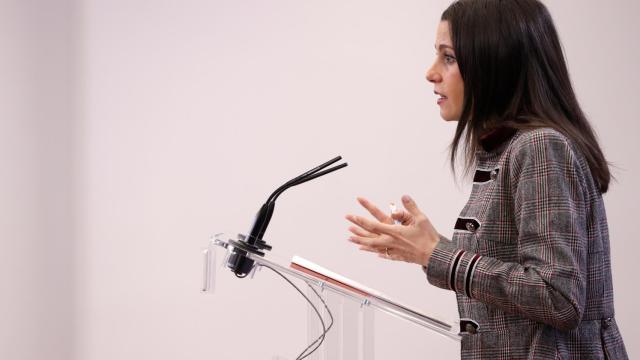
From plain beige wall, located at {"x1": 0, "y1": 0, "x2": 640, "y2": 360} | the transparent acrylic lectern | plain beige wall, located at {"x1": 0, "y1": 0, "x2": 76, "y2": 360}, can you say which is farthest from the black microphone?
plain beige wall, located at {"x1": 0, "y1": 0, "x2": 76, "y2": 360}

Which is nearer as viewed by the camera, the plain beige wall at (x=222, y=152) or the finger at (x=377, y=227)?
the finger at (x=377, y=227)

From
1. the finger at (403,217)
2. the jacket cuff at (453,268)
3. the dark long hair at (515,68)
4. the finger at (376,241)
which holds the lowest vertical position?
the jacket cuff at (453,268)

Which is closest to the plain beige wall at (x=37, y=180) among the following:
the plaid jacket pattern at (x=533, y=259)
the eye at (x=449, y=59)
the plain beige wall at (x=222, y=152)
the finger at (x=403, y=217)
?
the plain beige wall at (x=222, y=152)

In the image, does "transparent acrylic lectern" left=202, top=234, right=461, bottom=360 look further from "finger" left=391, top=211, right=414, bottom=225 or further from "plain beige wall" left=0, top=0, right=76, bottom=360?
"plain beige wall" left=0, top=0, right=76, bottom=360

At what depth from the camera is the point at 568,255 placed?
978 mm

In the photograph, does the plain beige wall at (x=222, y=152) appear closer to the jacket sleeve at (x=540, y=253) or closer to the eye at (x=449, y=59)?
the eye at (x=449, y=59)

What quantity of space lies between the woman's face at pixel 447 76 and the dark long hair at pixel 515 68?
37mm

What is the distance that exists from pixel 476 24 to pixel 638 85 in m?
1.38

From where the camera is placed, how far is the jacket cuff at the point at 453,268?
3.40 feet

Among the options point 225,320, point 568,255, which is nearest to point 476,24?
point 568,255

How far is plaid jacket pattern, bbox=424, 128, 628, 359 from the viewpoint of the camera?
38.8 inches

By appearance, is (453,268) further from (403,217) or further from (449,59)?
(449,59)

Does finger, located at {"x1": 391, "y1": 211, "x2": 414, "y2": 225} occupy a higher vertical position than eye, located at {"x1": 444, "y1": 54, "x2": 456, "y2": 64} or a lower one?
lower

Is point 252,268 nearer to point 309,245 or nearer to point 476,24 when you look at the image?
point 476,24
